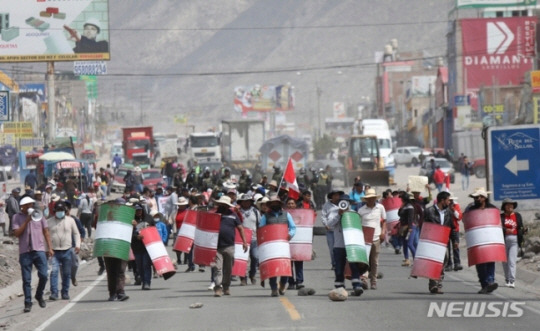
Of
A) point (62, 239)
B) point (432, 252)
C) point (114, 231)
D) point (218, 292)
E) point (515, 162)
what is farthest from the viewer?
point (515, 162)

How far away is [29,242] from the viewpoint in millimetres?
21484

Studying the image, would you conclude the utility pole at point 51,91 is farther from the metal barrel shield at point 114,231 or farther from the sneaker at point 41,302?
the sneaker at point 41,302

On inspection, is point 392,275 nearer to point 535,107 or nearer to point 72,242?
point 72,242

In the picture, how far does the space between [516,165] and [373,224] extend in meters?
5.80

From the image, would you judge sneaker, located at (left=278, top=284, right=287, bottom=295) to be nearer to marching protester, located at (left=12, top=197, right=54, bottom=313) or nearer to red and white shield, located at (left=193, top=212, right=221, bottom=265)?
red and white shield, located at (left=193, top=212, right=221, bottom=265)

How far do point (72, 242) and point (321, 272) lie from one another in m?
6.22

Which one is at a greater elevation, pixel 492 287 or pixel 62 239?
pixel 62 239

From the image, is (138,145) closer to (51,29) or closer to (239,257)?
(51,29)

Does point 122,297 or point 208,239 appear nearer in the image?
point 122,297

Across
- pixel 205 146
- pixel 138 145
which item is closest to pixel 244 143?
pixel 205 146

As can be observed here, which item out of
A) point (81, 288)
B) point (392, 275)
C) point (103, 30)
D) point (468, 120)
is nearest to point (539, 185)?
point (392, 275)

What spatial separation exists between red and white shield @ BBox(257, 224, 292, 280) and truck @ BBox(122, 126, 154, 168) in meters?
78.0

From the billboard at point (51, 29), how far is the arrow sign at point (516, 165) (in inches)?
1316

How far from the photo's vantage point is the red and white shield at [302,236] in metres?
22.7
